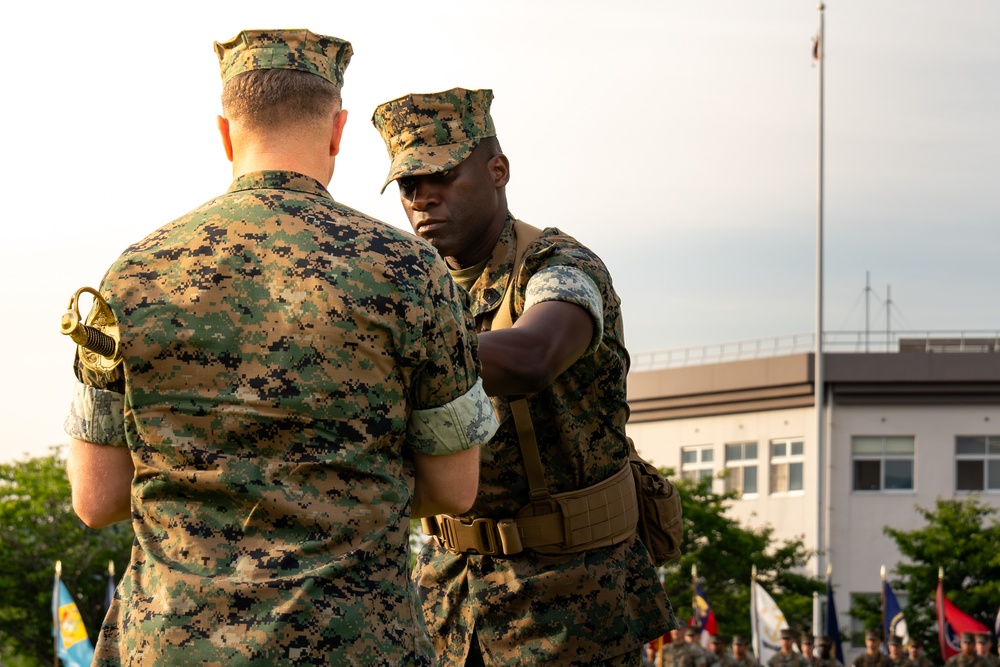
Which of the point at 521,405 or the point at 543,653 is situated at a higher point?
the point at 521,405

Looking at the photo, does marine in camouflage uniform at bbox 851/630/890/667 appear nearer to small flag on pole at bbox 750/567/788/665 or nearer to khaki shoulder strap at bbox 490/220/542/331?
small flag on pole at bbox 750/567/788/665

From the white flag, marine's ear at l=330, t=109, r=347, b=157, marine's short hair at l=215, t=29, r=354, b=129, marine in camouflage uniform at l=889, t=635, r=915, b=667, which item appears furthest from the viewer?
the white flag

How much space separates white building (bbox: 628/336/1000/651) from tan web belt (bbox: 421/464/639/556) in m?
42.5

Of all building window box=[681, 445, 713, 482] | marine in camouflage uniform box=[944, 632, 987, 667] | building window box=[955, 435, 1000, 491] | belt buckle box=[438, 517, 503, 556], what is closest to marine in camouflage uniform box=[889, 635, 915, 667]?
marine in camouflage uniform box=[944, 632, 987, 667]

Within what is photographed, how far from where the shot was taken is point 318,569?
11.1 ft

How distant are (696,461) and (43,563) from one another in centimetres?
2228

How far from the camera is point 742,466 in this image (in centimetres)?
5209

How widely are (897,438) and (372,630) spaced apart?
47.8 meters

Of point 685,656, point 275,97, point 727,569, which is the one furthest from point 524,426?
point 727,569

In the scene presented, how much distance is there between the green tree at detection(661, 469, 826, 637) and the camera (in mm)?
40906

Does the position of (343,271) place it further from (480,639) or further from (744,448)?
(744,448)

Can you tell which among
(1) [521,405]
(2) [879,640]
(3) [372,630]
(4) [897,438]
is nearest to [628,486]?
(1) [521,405]

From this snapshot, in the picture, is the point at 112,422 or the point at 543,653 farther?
the point at 543,653

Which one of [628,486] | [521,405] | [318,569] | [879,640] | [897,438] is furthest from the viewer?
[897,438]
